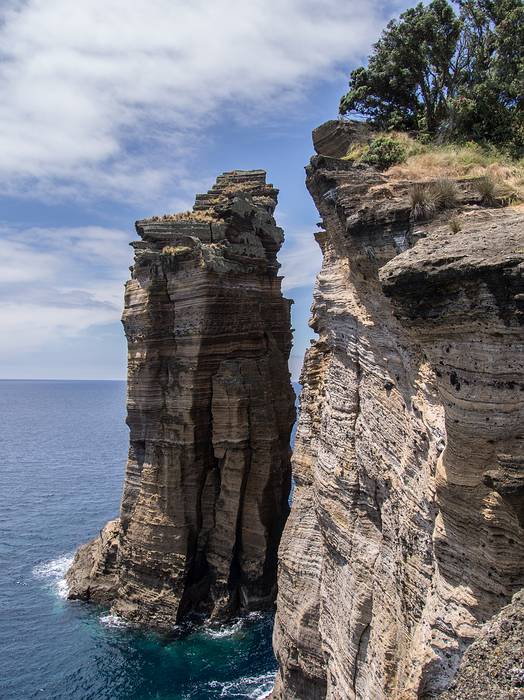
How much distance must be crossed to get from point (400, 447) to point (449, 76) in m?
15.4

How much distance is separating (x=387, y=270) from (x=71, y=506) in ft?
194

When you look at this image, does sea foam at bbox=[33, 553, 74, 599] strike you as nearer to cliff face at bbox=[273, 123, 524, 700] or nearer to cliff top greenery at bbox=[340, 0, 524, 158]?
cliff face at bbox=[273, 123, 524, 700]

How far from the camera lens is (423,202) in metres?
13.2

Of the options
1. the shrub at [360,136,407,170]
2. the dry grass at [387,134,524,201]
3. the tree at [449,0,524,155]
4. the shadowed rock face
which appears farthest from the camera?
the shadowed rock face

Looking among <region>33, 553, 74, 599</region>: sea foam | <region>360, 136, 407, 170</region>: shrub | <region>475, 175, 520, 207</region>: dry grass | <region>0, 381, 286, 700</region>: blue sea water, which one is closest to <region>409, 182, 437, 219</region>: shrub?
<region>475, 175, 520, 207</region>: dry grass

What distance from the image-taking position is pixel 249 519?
38.3 metres

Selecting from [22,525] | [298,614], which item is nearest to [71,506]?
[22,525]

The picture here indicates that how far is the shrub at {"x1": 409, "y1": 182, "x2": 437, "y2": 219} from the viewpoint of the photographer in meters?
13.1

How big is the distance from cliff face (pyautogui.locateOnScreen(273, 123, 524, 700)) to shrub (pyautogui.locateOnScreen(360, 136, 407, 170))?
0.66 meters

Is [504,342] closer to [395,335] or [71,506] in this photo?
[395,335]

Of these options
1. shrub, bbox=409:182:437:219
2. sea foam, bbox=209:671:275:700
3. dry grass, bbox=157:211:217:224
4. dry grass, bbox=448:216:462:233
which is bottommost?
sea foam, bbox=209:671:275:700

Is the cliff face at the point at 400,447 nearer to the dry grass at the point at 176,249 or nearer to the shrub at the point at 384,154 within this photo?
the shrub at the point at 384,154

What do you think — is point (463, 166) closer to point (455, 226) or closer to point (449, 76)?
point (455, 226)

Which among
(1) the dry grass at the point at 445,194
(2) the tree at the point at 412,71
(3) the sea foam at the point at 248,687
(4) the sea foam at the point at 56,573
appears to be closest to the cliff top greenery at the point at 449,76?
(2) the tree at the point at 412,71
